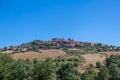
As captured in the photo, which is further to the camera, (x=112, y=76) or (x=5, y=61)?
(x=112, y=76)

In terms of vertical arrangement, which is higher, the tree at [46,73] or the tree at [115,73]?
the tree at [46,73]

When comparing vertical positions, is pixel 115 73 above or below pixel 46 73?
below

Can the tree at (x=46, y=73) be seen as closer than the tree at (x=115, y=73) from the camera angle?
Yes

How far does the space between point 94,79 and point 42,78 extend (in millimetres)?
23184

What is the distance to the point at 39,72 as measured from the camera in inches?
3920

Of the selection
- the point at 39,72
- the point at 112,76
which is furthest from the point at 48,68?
the point at 112,76

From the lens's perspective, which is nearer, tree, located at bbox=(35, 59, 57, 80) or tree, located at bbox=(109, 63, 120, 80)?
tree, located at bbox=(35, 59, 57, 80)

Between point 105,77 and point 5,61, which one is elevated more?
point 5,61

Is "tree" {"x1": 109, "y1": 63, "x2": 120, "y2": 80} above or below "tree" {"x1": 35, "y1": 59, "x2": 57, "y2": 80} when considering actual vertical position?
below

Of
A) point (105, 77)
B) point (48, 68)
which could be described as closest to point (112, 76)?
point (105, 77)

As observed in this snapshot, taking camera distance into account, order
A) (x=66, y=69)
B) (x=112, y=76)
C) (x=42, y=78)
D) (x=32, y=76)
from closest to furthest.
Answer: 1. (x=42, y=78)
2. (x=32, y=76)
3. (x=112, y=76)
4. (x=66, y=69)

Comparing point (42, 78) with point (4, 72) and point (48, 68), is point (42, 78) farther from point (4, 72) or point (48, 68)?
point (4, 72)

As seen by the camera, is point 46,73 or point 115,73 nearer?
point 46,73

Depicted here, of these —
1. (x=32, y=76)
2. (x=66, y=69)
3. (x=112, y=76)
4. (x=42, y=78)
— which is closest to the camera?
(x=42, y=78)
